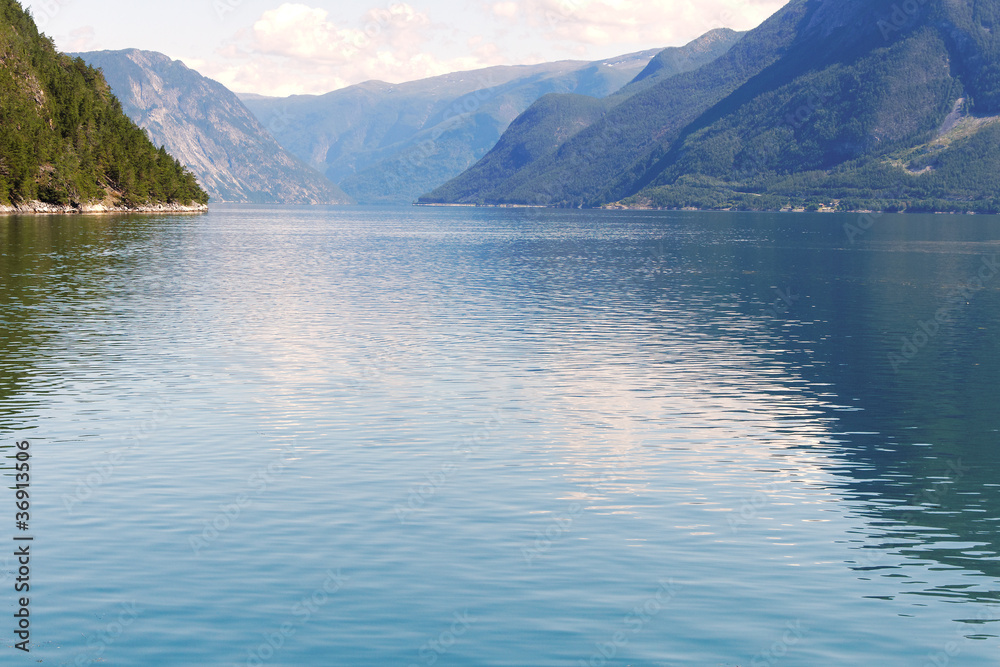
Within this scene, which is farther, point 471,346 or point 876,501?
point 471,346

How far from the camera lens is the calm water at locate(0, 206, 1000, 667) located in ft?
64.7

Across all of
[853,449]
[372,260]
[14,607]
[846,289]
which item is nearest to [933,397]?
[853,449]

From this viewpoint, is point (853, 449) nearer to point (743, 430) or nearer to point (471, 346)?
point (743, 430)

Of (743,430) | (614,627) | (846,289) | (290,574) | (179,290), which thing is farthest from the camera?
(846,289)

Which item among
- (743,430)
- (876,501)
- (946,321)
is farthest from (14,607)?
(946,321)

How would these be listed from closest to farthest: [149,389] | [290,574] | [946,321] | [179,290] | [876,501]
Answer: [290,574] < [876,501] < [149,389] < [946,321] < [179,290]

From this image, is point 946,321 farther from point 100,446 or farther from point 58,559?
point 58,559

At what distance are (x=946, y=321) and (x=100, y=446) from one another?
5808 centimetres

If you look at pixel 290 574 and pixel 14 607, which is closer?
pixel 14 607

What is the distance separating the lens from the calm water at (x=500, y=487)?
19.7 metres

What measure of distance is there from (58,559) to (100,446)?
10839 millimetres

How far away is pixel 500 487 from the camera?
97.0 ft

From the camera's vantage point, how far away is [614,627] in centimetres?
1984

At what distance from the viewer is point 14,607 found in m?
20.3
